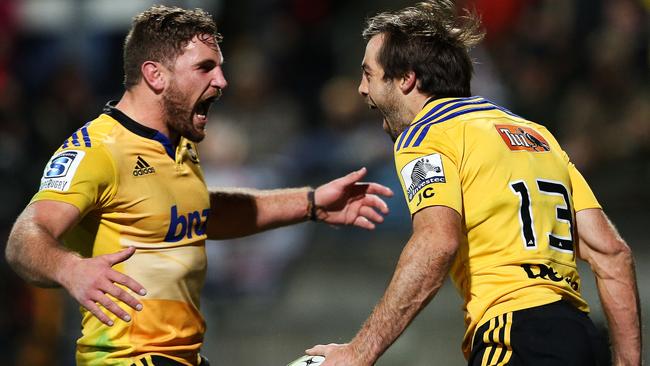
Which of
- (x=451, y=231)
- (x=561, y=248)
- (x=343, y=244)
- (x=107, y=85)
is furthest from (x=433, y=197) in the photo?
(x=107, y=85)

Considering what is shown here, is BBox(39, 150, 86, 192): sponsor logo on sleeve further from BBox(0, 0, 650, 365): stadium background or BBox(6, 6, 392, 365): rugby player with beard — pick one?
BBox(0, 0, 650, 365): stadium background

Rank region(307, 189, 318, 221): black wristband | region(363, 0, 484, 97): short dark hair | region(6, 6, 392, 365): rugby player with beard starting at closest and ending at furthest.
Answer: region(6, 6, 392, 365): rugby player with beard, region(363, 0, 484, 97): short dark hair, region(307, 189, 318, 221): black wristband

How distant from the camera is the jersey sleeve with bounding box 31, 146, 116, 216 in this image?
205 inches

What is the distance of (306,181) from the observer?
37.2 ft

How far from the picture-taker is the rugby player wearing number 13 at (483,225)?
Answer: 16.0 ft

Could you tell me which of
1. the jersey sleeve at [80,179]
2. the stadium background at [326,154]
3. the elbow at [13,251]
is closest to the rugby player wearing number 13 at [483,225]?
the jersey sleeve at [80,179]

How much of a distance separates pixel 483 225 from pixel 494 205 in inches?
4.2

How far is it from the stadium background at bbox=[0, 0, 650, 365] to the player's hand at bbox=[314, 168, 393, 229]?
139 inches

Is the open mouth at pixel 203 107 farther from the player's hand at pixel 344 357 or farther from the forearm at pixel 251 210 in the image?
the player's hand at pixel 344 357

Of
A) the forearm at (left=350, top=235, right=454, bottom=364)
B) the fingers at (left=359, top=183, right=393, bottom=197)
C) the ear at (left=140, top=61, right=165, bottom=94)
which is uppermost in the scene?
the ear at (left=140, top=61, right=165, bottom=94)

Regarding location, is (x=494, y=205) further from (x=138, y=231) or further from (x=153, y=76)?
(x=153, y=76)

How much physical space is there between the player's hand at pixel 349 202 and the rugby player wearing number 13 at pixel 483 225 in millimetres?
974

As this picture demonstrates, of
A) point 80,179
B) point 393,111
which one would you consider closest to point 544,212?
point 393,111

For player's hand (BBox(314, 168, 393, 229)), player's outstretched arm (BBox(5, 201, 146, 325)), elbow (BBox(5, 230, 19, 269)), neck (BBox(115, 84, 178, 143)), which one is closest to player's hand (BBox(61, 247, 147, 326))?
player's outstretched arm (BBox(5, 201, 146, 325))
